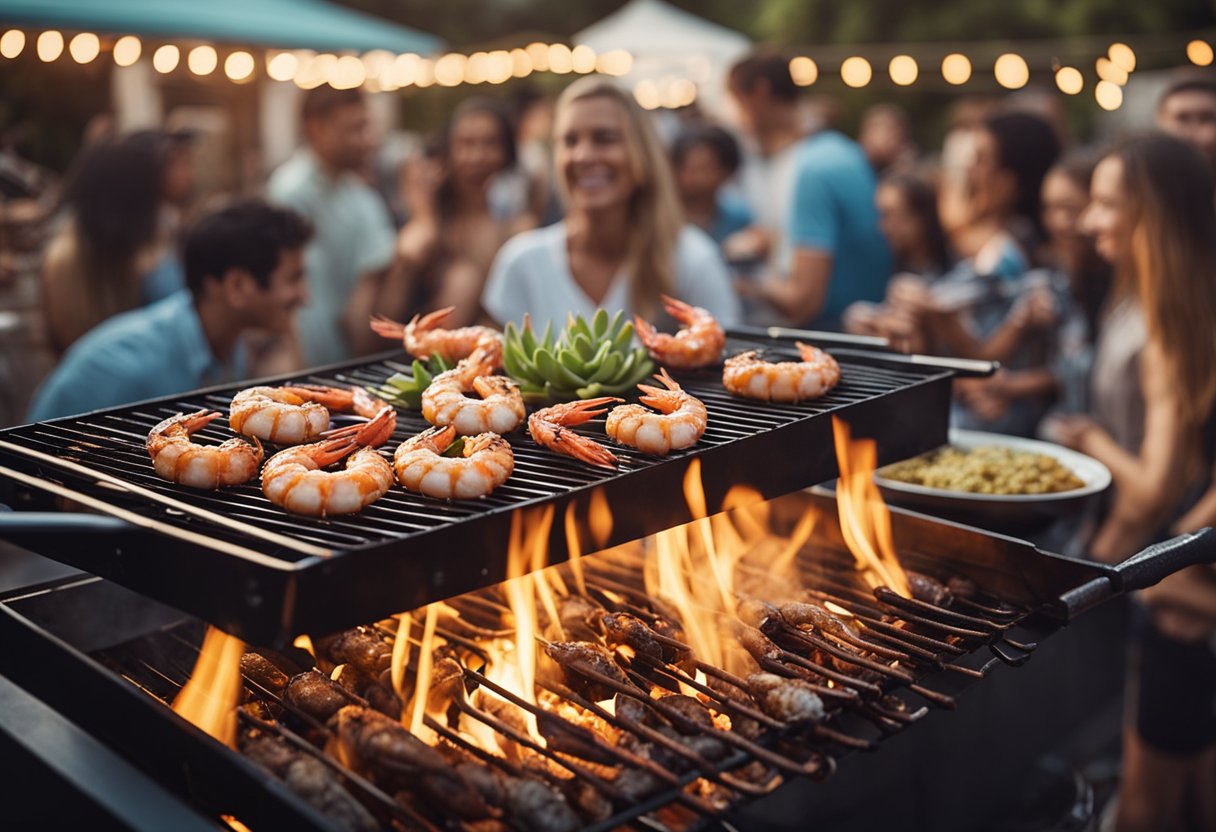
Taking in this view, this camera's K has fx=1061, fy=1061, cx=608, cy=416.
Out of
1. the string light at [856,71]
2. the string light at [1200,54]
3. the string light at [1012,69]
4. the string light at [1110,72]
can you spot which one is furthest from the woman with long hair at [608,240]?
the string light at [1012,69]

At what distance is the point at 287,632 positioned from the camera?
1906 mm

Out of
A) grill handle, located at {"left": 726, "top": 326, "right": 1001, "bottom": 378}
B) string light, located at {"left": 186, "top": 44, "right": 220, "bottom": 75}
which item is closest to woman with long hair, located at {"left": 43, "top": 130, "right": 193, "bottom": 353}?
grill handle, located at {"left": 726, "top": 326, "right": 1001, "bottom": 378}

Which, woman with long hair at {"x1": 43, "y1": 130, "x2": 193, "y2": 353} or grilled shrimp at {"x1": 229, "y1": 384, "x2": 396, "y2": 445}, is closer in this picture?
grilled shrimp at {"x1": 229, "y1": 384, "x2": 396, "y2": 445}

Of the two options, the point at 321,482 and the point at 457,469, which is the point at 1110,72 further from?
the point at 321,482

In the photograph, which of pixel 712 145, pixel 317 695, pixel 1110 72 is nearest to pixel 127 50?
pixel 712 145

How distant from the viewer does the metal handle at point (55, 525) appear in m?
2.06

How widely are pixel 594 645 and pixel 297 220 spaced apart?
10.2 feet

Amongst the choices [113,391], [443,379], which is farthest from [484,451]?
[113,391]

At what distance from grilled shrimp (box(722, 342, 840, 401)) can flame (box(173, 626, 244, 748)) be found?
4.97ft

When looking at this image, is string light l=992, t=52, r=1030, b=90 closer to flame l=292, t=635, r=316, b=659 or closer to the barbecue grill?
the barbecue grill

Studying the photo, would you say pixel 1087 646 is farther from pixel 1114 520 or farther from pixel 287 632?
pixel 287 632

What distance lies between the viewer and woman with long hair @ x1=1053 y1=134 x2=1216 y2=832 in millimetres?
4441

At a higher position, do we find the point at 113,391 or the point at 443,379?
the point at 443,379

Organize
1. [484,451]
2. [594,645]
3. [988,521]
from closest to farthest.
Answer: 1. [484,451]
2. [594,645]
3. [988,521]
